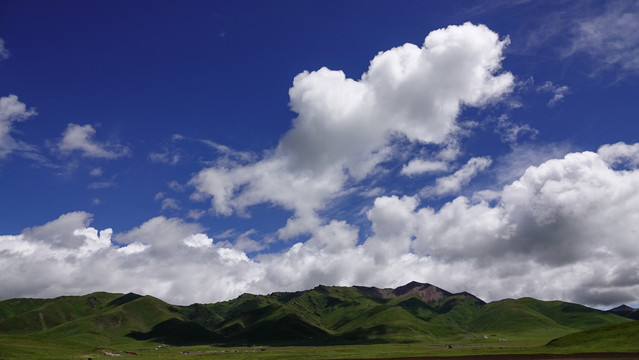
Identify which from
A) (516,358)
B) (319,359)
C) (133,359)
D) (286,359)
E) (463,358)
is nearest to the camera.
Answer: (516,358)

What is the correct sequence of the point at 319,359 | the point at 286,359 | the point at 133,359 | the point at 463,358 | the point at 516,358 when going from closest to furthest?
the point at 516,358, the point at 463,358, the point at 319,359, the point at 286,359, the point at 133,359

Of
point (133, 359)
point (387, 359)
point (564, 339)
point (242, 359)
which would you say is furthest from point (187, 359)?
point (564, 339)

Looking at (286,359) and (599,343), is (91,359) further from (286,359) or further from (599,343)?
(599,343)

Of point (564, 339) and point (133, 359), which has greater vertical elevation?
point (564, 339)

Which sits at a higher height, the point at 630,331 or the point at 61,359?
the point at 630,331

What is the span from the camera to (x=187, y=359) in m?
143

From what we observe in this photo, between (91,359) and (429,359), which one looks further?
(91,359)

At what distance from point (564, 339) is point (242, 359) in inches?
4225

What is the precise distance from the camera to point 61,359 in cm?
11012

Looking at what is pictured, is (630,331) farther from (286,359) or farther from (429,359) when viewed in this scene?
(286,359)

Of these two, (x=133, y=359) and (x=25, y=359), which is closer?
(x=25, y=359)

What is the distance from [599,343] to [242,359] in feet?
345

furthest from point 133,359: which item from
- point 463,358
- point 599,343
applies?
point 599,343

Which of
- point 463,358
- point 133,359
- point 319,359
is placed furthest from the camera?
point 133,359
